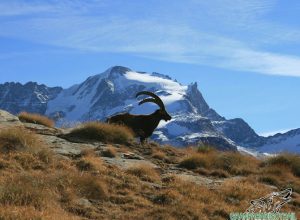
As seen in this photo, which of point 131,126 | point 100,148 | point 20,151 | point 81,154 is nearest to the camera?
point 20,151

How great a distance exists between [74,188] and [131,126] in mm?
11600

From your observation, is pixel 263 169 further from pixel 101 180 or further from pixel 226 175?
pixel 101 180

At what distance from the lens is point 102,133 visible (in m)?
21.8

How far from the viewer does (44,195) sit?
38.9 ft

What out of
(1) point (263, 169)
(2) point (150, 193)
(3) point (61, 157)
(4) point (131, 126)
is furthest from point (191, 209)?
(4) point (131, 126)

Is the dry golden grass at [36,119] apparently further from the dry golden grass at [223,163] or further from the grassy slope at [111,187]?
the dry golden grass at [223,163]

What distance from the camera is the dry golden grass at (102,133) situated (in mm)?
21672

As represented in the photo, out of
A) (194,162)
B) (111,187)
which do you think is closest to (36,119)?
(194,162)

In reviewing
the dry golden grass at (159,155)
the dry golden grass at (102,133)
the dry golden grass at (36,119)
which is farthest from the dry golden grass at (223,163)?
the dry golden grass at (36,119)

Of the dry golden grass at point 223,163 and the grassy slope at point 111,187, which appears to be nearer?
the grassy slope at point 111,187

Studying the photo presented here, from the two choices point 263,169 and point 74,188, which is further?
point 263,169

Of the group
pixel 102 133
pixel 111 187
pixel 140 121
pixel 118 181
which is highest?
pixel 140 121

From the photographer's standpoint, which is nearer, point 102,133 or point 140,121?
point 102,133

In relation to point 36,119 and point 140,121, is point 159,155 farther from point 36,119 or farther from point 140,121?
point 36,119
